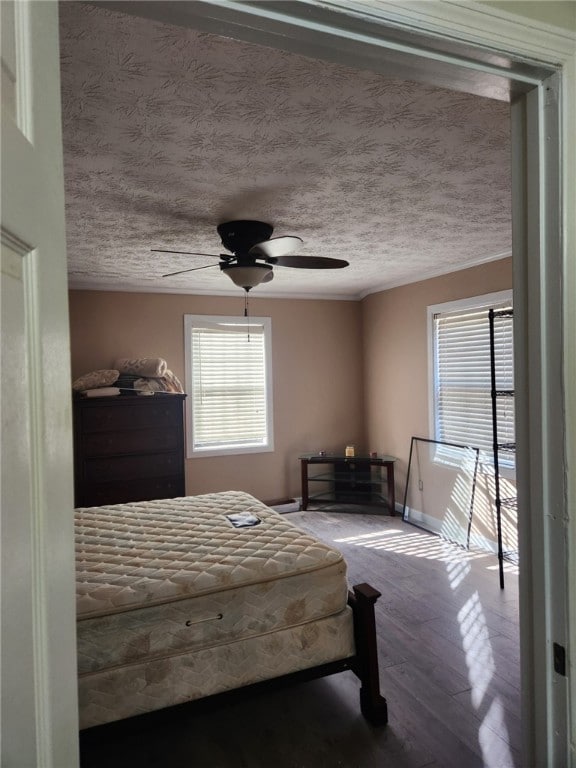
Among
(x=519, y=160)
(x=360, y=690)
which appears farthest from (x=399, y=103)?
(x=360, y=690)

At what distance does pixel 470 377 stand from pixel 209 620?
11.2 feet

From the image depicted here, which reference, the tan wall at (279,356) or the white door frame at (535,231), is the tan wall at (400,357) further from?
the white door frame at (535,231)

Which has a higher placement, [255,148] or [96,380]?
[255,148]

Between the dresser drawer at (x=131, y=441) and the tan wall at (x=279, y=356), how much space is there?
718mm

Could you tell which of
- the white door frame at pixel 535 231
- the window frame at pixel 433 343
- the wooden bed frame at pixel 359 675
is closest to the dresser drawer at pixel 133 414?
the window frame at pixel 433 343

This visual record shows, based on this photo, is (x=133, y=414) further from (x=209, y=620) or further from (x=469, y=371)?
(x=469, y=371)

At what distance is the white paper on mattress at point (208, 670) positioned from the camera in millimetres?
2018

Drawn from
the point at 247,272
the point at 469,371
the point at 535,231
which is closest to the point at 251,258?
the point at 247,272

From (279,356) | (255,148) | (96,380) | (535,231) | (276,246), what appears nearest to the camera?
(535,231)

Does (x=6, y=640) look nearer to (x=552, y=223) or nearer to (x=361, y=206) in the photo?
(x=552, y=223)

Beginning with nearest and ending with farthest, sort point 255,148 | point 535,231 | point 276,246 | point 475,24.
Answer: point 475,24, point 535,231, point 255,148, point 276,246

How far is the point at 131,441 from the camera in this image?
475 cm

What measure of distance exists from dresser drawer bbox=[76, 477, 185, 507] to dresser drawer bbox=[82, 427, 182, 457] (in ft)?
0.96

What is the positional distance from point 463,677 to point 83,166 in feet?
10.4
